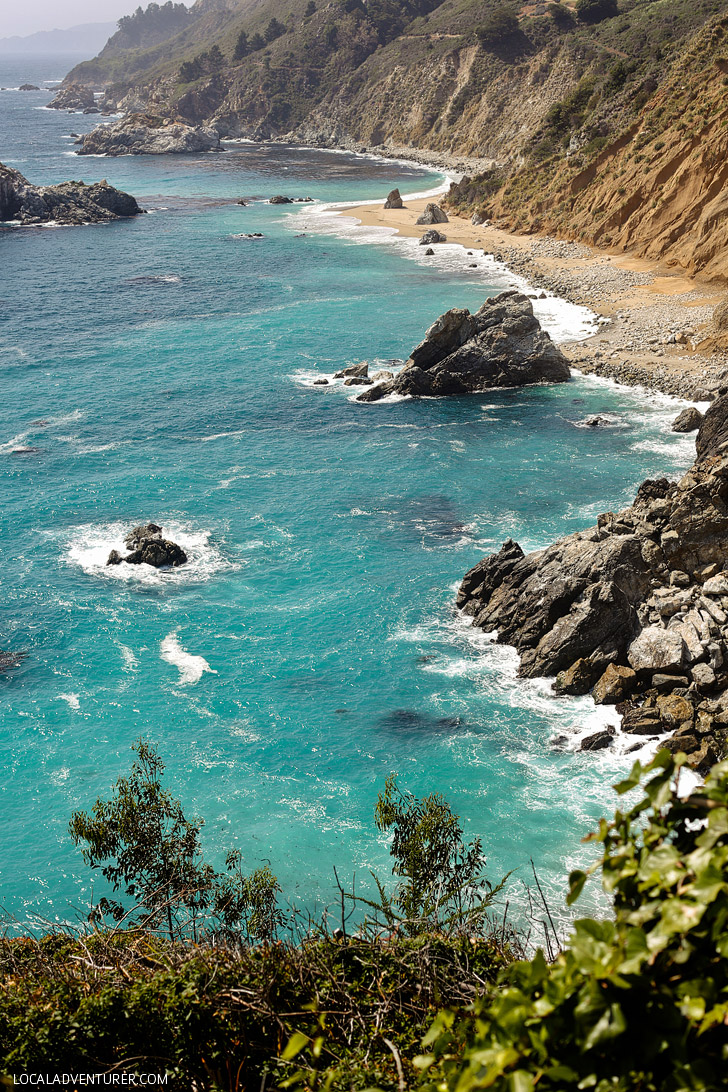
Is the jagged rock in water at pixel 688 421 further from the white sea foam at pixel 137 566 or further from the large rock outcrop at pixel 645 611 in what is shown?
the white sea foam at pixel 137 566

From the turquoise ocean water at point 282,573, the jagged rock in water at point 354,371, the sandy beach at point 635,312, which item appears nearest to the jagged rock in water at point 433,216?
the sandy beach at point 635,312

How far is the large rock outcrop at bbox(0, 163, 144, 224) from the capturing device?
15350cm

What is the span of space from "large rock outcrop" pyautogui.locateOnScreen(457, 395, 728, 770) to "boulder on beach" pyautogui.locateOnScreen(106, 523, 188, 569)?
20.7 meters

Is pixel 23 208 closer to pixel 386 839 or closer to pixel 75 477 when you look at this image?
pixel 75 477

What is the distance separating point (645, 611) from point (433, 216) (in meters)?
108

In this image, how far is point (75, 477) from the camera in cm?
6444

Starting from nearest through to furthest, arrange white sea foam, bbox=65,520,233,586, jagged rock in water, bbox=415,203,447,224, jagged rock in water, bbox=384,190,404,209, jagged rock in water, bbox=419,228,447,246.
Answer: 1. white sea foam, bbox=65,520,233,586
2. jagged rock in water, bbox=419,228,447,246
3. jagged rock in water, bbox=415,203,447,224
4. jagged rock in water, bbox=384,190,404,209

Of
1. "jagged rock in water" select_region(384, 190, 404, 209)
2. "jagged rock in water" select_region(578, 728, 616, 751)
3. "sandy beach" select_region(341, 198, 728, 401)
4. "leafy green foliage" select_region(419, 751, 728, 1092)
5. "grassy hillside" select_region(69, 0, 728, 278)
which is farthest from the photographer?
"jagged rock in water" select_region(384, 190, 404, 209)

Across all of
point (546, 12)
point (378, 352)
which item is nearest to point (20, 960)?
point (378, 352)

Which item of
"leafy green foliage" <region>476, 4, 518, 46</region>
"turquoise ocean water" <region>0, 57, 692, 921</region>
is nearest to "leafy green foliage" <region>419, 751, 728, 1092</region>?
"turquoise ocean water" <region>0, 57, 692, 921</region>

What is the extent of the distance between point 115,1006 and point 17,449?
206 ft

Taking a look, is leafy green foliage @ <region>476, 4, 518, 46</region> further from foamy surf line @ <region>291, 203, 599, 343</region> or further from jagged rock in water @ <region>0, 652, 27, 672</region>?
jagged rock in water @ <region>0, 652, 27, 672</region>

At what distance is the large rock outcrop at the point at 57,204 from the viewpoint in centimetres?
15350

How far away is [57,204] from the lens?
156 meters
